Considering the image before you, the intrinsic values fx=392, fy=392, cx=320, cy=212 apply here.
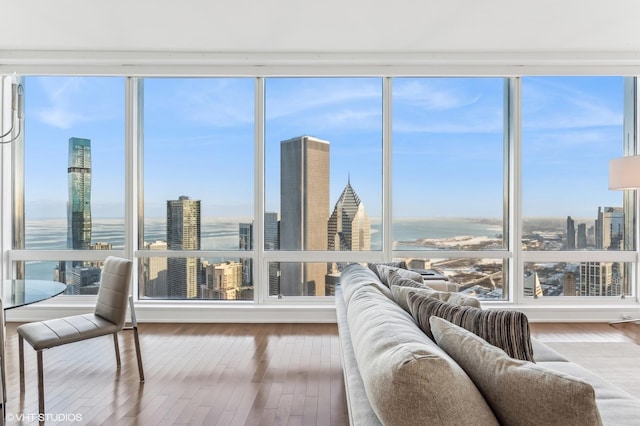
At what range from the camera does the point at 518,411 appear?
3.20ft

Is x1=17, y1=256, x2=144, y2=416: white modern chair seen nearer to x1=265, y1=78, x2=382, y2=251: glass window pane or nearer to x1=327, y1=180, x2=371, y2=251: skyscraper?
x1=265, y1=78, x2=382, y2=251: glass window pane

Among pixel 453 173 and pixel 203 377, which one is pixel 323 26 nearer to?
pixel 453 173

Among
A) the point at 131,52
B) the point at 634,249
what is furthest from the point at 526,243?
the point at 131,52

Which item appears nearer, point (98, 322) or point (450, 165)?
point (98, 322)

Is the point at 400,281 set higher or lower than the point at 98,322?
higher

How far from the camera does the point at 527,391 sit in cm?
97

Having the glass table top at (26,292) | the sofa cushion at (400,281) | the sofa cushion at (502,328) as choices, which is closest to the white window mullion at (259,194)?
the glass table top at (26,292)

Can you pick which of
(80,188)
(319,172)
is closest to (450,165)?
(319,172)

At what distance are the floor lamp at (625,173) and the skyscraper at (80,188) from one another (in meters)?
5.60

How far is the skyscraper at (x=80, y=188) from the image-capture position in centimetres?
449

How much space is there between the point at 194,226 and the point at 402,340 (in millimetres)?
3737

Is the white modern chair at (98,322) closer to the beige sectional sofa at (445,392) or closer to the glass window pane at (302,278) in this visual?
the glass window pane at (302,278)

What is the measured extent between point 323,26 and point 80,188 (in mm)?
3253

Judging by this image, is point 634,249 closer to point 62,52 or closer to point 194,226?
point 194,226
